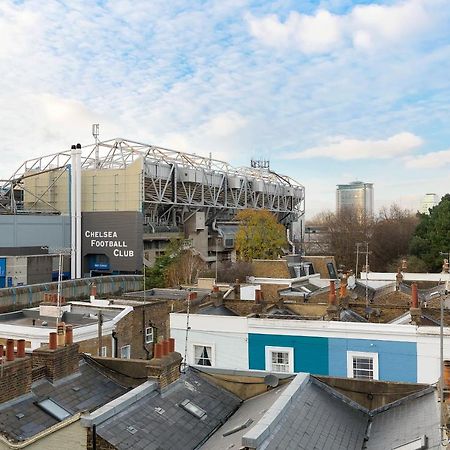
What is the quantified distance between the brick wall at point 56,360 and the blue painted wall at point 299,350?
338 inches

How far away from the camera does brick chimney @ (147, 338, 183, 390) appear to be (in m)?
11.9

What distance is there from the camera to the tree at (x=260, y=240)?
79.7 m

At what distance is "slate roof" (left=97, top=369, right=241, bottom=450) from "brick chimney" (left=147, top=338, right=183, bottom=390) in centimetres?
19

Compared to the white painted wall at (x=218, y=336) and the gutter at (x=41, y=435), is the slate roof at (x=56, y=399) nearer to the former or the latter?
the gutter at (x=41, y=435)

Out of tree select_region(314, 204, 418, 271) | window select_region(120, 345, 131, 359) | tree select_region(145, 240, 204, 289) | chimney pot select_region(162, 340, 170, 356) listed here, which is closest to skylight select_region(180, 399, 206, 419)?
chimney pot select_region(162, 340, 170, 356)

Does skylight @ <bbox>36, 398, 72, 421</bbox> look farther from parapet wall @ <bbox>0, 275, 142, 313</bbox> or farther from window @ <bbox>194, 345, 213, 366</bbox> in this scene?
parapet wall @ <bbox>0, 275, 142, 313</bbox>

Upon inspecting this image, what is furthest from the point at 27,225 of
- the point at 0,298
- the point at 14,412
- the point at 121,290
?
the point at 14,412

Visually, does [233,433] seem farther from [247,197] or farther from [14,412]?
[247,197]

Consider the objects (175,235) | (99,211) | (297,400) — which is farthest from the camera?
(175,235)

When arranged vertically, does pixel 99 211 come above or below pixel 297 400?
above

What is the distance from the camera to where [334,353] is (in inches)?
789

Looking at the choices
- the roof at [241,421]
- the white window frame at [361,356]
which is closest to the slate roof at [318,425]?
the roof at [241,421]

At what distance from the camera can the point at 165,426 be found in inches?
422

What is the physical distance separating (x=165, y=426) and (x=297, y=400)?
2638 mm
